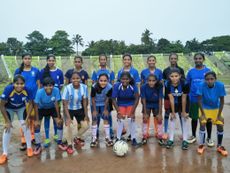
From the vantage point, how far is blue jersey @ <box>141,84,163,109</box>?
6660 millimetres

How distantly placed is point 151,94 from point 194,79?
1.05m

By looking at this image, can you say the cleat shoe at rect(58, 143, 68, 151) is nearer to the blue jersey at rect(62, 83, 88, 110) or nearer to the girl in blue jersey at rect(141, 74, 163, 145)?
the blue jersey at rect(62, 83, 88, 110)

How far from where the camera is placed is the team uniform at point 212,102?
605 cm

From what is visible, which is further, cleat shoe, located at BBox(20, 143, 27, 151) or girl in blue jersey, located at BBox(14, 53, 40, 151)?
girl in blue jersey, located at BBox(14, 53, 40, 151)

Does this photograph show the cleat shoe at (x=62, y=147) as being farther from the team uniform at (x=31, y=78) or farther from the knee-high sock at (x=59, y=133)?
the team uniform at (x=31, y=78)

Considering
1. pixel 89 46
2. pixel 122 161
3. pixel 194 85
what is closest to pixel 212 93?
pixel 194 85

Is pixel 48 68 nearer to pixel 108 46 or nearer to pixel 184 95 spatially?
pixel 184 95

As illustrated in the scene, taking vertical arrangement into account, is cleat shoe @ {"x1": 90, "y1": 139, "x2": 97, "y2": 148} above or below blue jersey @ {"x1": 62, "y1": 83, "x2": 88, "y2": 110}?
below

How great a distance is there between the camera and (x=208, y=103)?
6145mm

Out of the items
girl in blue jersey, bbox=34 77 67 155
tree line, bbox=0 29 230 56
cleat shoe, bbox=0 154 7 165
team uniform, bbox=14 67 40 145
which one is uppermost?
tree line, bbox=0 29 230 56

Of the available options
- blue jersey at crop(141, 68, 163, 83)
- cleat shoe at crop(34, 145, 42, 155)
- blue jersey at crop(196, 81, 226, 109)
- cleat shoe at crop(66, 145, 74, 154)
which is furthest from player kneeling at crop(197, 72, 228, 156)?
cleat shoe at crop(34, 145, 42, 155)

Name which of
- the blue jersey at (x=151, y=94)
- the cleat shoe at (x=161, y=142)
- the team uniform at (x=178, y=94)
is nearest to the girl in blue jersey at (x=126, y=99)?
the blue jersey at (x=151, y=94)

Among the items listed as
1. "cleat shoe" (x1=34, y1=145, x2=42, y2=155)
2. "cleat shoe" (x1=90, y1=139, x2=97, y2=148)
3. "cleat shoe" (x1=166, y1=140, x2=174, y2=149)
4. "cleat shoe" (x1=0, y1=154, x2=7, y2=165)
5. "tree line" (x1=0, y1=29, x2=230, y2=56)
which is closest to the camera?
"cleat shoe" (x1=0, y1=154, x2=7, y2=165)

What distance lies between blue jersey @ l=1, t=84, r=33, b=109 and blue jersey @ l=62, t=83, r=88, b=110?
769 mm
